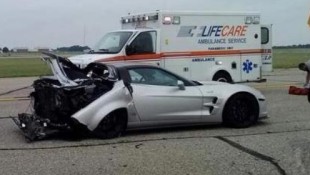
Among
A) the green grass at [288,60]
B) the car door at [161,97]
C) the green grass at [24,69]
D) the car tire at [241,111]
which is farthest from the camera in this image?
the green grass at [288,60]

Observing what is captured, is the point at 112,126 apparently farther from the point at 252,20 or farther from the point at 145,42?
the point at 252,20

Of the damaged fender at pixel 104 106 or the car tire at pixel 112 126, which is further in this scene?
the car tire at pixel 112 126

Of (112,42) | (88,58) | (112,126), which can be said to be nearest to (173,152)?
(112,126)

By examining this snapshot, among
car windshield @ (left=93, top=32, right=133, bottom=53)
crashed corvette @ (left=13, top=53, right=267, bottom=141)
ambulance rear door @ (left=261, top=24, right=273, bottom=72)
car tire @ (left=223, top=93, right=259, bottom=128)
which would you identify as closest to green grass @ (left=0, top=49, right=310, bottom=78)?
crashed corvette @ (left=13, top=53, right=267, bottom=141)

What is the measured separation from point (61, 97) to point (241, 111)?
3.52 metres

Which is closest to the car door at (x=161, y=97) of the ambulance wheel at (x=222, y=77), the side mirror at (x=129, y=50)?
the side mirror at (x=129, y=50)

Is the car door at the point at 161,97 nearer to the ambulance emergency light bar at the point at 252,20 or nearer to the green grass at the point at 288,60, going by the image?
the ambulance emergency light bar at the point at 252,20

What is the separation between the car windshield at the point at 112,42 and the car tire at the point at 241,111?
593 centimetres

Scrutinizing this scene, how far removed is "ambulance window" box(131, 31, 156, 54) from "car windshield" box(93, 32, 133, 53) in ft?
1.03

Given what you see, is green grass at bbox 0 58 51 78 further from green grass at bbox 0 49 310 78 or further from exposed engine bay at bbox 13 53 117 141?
exposed engine bay at bbox 13 53 117 141

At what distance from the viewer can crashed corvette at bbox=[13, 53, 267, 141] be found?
9547mm

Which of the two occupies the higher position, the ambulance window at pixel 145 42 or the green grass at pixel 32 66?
the ambulance window at pixel 145 42

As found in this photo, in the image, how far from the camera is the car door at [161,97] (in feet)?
33.1

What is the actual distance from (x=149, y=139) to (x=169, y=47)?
757 cm
